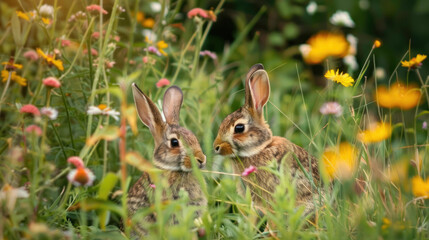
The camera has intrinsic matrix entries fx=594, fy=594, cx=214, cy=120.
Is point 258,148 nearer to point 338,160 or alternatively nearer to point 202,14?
point 338,160

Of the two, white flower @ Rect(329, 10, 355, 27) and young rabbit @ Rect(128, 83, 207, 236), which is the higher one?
white flower @ Rect(329, 10, 355, 27)

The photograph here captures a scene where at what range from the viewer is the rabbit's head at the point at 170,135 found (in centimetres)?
318

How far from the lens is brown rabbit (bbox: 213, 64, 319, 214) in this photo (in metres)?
3.29

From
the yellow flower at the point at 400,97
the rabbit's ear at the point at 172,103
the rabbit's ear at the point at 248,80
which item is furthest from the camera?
the rabbit's ear at the point at 172,103

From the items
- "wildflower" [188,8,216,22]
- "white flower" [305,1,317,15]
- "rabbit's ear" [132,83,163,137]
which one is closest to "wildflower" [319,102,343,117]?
"rabbit's ear" [132,83,163,137]

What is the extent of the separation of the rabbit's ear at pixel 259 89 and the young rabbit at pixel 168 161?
45 centimetres

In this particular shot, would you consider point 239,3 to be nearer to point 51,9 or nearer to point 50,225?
point 51,9

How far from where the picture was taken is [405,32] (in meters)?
6.56

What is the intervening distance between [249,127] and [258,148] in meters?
0.13

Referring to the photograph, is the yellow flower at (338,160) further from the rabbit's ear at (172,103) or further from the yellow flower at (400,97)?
the rabbit's ear at (172,103)

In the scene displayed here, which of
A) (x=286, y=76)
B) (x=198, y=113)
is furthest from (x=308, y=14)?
(x=198, y=113)

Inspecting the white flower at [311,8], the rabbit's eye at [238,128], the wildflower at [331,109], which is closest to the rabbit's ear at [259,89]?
the rabbit's eye at [238,128]

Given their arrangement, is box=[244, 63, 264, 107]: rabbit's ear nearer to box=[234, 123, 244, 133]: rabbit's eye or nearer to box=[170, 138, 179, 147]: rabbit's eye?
box=[234, 123, 244, 133]: rabbit's eye

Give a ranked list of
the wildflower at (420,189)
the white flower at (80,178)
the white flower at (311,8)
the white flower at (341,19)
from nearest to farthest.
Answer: the white flower at (80,178), the wildflower at (420,189), the white flower at (341,19), the white flower at (311,8)
